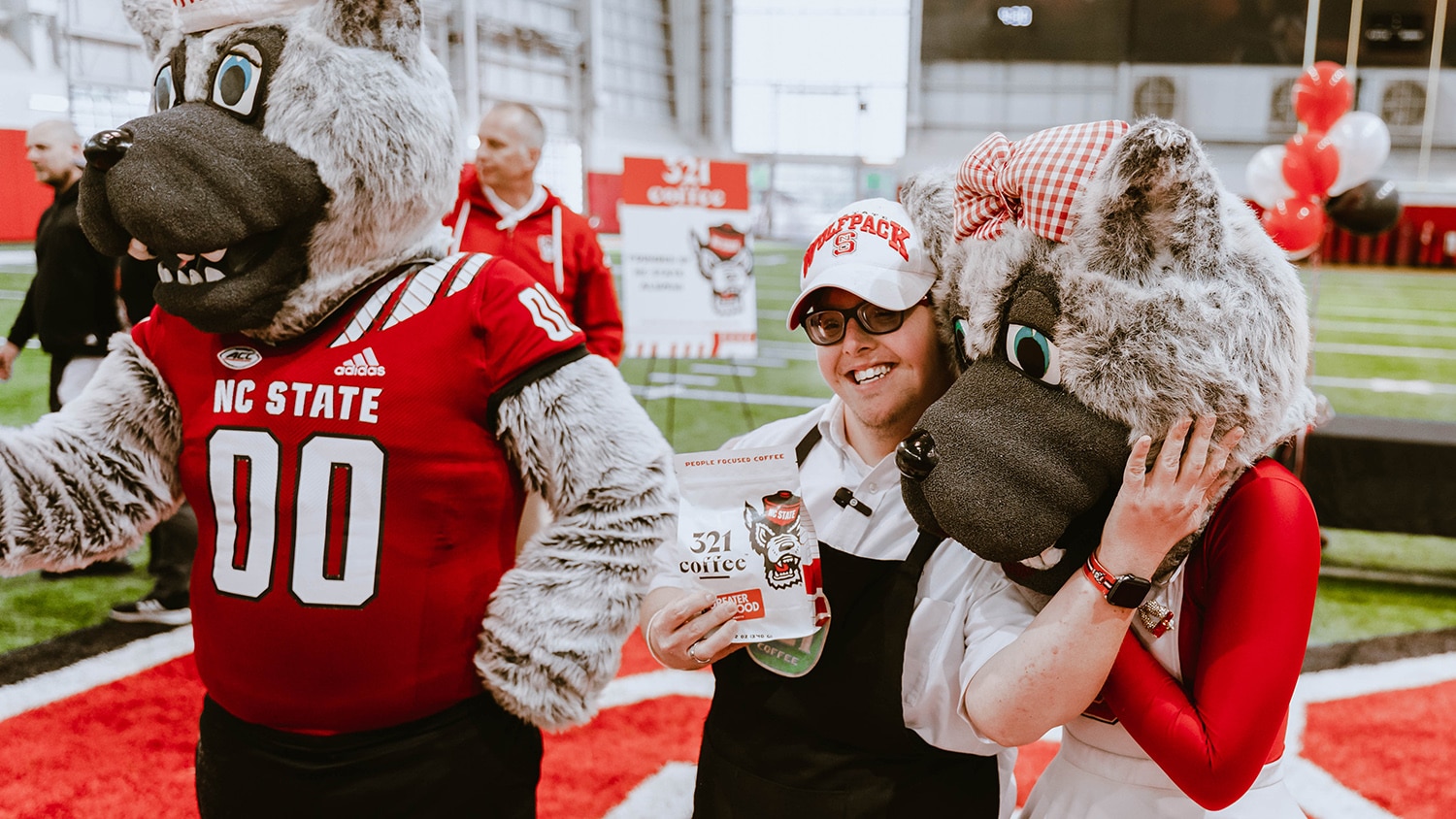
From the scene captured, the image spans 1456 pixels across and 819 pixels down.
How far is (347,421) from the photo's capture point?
1.28m

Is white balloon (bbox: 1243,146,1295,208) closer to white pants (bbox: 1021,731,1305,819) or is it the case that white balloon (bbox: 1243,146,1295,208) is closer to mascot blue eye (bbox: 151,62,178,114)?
white pants (bbox: 1021,731,1305,819)

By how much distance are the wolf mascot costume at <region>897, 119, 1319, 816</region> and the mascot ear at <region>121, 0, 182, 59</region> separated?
1141 mm

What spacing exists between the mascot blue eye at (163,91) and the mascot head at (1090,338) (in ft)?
3.65

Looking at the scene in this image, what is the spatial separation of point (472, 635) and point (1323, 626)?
3.75 m

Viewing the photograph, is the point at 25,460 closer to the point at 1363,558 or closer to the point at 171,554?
the point at 171,554

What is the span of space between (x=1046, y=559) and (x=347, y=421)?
0.91 m

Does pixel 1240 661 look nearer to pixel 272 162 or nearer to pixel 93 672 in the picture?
pixel 272 162

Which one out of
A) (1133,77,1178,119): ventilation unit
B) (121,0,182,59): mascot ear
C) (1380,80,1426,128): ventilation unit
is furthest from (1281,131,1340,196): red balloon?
(1380,80,1426,128): ventilation unit

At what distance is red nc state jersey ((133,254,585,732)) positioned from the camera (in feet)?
4.24

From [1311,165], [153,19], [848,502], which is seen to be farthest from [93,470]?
[1311,165]

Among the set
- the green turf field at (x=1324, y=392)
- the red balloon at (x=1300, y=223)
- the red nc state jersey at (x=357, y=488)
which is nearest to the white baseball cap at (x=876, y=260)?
the red nc state jersey at (x=357, y=488)

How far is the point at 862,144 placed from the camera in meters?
27.0

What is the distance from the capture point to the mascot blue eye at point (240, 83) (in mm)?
1297

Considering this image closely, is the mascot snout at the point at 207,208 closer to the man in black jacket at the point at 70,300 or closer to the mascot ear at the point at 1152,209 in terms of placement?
the mascot ear at the point at 1152,209
